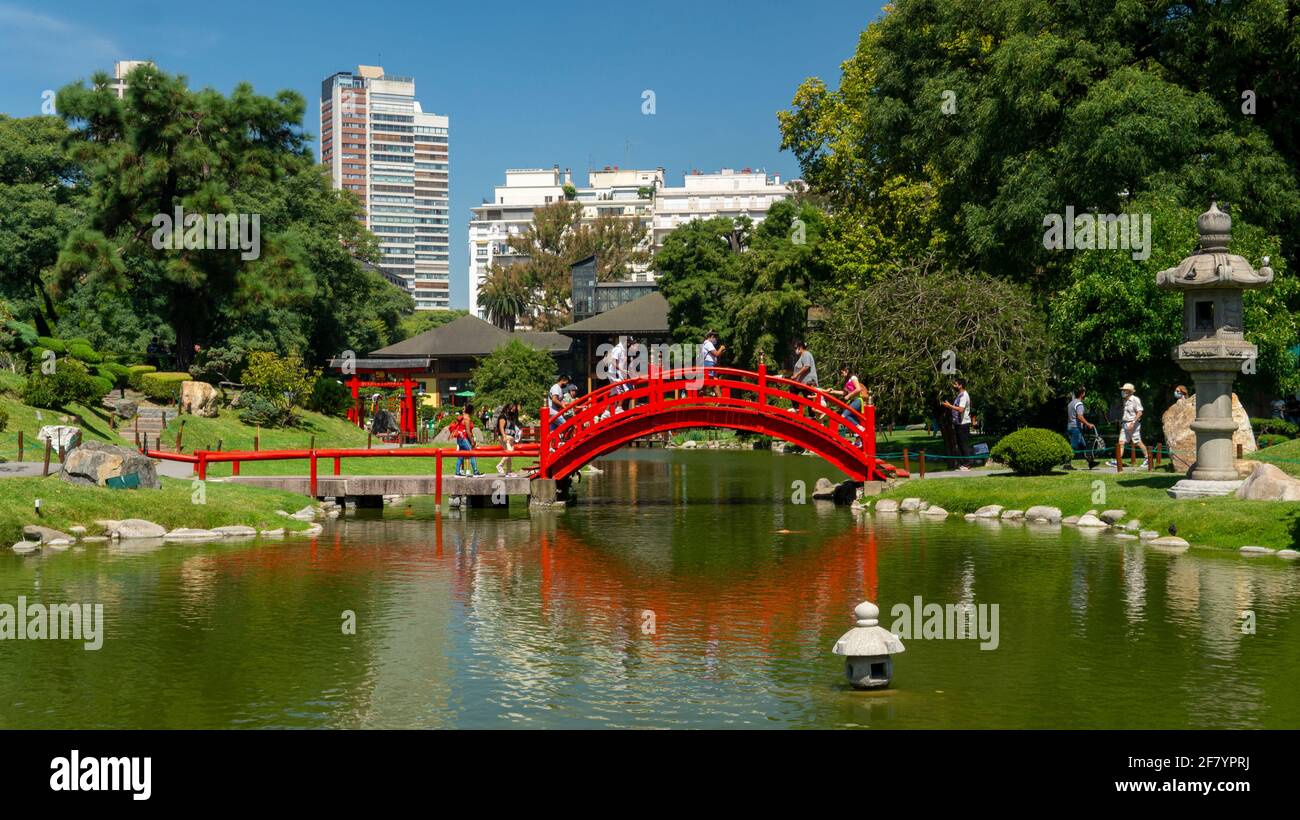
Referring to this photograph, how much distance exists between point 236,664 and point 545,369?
2096 inches

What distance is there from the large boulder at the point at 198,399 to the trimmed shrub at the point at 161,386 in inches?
53.2

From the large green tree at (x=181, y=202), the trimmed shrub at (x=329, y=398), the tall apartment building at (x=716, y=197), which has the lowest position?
the trimmed shrub at (x=329, y=398)

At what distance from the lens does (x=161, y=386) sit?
4809cm

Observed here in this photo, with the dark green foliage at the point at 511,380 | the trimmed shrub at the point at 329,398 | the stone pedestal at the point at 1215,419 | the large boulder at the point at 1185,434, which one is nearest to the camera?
the stone pedestal at the point at 1215,419

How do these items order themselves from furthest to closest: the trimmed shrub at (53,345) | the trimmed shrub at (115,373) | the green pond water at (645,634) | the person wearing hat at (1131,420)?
the trimmed shrub at (115,373), the trimmed shrub at (53,345), the person wearing hat at (1131,420), the green pond water at (645,634)

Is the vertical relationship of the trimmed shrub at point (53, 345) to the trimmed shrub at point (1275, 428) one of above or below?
above

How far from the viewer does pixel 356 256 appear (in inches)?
3221

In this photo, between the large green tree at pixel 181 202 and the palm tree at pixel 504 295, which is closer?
the large green tree at pixel 181 202

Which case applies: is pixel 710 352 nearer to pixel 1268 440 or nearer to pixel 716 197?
pixel 1268 440

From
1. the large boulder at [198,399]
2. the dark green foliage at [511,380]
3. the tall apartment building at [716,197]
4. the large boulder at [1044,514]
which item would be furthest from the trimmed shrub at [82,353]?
the tall apartment building at [716,197]

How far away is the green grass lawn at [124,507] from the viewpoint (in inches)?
928

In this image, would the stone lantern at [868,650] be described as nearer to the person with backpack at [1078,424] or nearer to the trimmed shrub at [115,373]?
the person with backpack at [1078,424]

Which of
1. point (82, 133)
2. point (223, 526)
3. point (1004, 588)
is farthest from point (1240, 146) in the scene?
point (82, 133)

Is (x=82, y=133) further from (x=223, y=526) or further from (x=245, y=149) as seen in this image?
(x=223, y=526)
